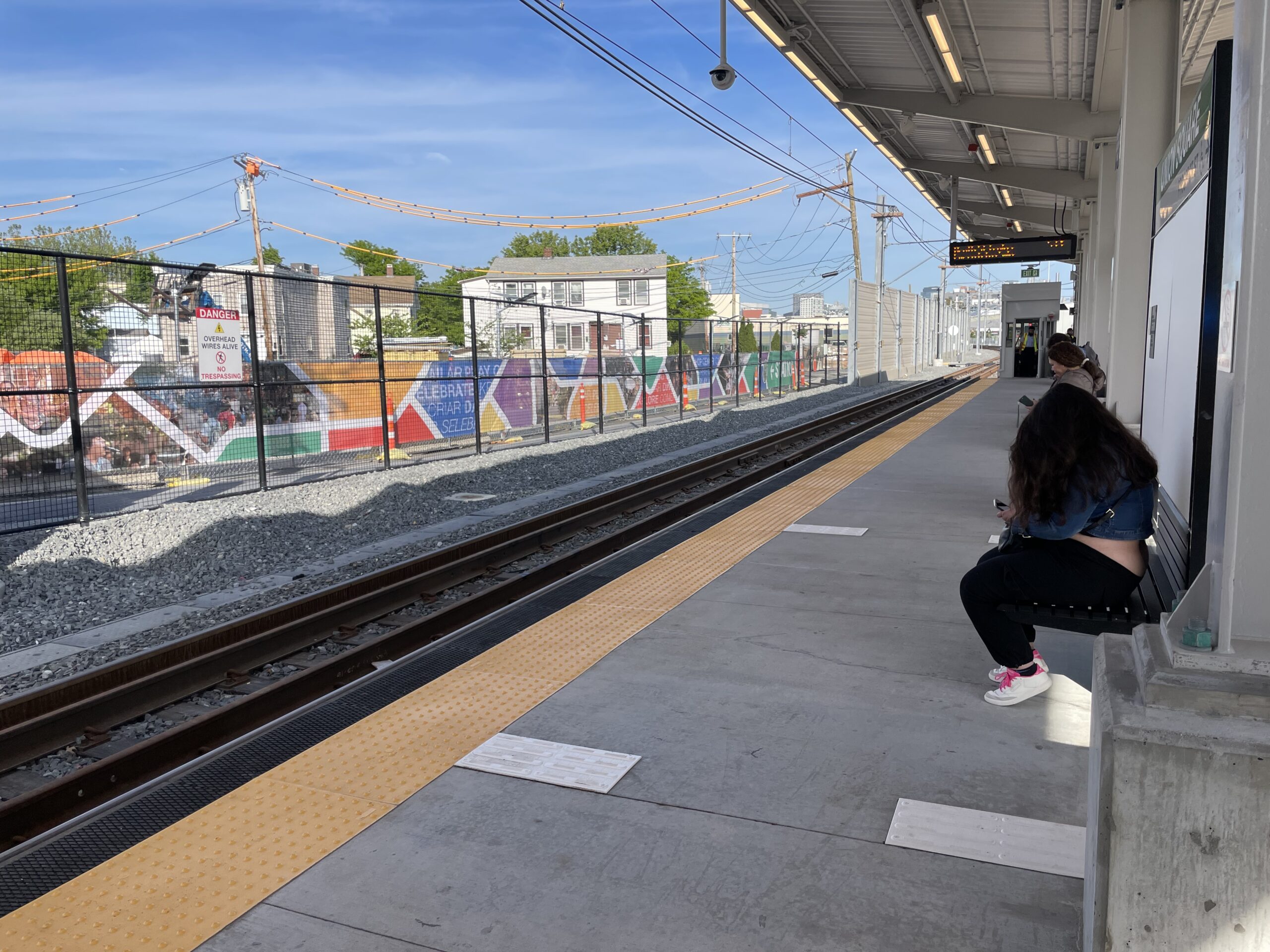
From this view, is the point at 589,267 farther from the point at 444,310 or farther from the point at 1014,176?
the point at 1014,176

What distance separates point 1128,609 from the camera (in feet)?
13.1

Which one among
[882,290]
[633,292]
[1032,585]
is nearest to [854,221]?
[882,290]

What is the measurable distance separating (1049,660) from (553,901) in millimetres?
3191

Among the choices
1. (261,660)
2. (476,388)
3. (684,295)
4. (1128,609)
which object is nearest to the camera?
(1128,609)

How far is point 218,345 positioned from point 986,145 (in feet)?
48.0

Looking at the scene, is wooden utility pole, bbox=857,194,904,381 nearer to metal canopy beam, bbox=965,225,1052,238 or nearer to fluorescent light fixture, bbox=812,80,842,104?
metal canopy beam, bbox=965,225,1052,238

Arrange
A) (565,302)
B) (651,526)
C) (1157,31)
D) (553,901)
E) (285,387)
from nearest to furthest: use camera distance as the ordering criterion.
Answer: (553,901) < (1157,31) < (651,526) < (285,387) < (565,302)

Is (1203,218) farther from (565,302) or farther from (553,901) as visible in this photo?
(565,302)

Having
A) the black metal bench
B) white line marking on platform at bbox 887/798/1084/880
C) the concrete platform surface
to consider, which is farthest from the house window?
white line marking on platform at bbox 887/798/1084/880

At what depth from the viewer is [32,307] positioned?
9.77 m

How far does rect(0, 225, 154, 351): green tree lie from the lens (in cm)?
964

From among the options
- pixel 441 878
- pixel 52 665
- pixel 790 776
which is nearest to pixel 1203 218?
pixel 790 776

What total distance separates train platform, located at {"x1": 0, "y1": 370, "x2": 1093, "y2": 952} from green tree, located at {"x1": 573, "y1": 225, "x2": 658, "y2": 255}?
9915cm

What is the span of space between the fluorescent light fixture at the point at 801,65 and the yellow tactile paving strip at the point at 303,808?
30.5ft
